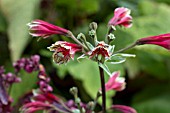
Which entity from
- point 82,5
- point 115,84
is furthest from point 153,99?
point 115,84

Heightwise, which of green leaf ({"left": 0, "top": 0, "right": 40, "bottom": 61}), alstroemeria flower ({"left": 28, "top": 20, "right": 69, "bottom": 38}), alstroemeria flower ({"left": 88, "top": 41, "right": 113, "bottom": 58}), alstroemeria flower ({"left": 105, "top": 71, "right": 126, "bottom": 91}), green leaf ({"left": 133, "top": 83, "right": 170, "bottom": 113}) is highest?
green leaf ({"left": 0, "top": 0, "right": 40, "bottom": 61})

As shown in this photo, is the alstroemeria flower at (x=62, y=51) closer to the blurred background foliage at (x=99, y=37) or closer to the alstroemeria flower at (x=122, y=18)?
the alstroemeria flower at (x=122, y=18)

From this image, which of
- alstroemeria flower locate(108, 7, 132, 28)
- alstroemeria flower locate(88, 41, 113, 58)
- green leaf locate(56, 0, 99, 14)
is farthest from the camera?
green leaf locate(56, 0, 99, 14)

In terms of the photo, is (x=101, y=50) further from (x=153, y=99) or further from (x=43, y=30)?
(x=153, y=99)

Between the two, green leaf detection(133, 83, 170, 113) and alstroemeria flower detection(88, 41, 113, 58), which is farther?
green leaf detection(133, 83, 170, 113)

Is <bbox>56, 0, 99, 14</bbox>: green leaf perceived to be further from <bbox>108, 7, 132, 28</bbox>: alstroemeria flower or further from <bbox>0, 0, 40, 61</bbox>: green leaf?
<bbox>108, 7, 132, 28</bbox>: alstroemeria flower

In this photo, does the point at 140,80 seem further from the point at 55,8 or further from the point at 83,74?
the point at 55,8

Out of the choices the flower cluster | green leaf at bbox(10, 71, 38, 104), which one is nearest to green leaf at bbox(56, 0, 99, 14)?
green leaf at bbox(10, 71, 38, 104)

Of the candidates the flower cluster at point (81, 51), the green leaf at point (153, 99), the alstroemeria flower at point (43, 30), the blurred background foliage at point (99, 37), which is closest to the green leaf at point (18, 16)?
the blurred background foliage at point (99, 37)

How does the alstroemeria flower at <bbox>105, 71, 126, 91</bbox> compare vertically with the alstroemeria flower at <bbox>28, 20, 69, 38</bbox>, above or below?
below
